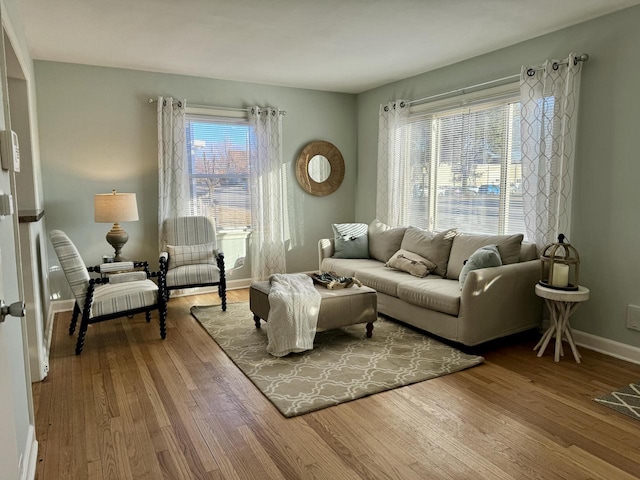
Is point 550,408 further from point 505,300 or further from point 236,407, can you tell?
point 236,407

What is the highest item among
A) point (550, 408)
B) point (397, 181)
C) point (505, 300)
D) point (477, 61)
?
point (477, 61)

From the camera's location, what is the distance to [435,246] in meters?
4.30

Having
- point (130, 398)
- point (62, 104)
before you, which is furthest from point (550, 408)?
point (62, 104)

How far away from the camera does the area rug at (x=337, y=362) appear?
109 inches

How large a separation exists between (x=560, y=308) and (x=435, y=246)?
4.24 ft

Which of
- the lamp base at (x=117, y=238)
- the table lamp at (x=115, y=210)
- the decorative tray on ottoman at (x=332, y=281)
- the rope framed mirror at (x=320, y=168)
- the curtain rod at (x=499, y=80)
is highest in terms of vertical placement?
the curtain rod at (x=499, y=80)

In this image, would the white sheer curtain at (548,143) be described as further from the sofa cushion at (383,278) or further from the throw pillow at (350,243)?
the throw pillow at (350,243)

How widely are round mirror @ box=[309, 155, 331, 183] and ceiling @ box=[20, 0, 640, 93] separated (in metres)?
1.31

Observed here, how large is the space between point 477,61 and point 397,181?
1.55m

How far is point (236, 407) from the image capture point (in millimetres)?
2615

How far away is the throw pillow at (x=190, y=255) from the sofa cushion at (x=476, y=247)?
2.43 m

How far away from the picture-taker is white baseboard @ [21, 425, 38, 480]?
1862 mm

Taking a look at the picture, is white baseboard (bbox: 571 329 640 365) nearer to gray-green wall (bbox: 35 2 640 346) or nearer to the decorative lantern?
gray-green wall (bbox: 35 2 640 346)

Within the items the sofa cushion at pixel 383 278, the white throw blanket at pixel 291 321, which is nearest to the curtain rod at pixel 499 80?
the sofa cushion at pixel 383 278
